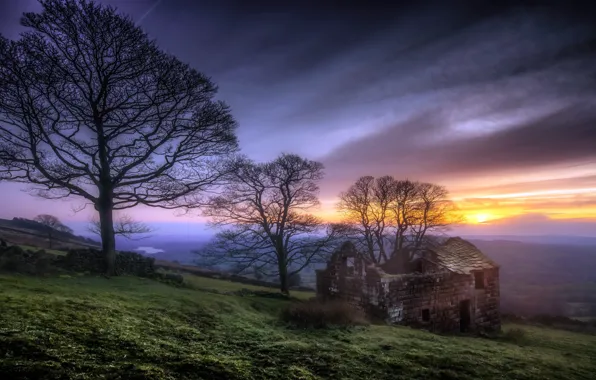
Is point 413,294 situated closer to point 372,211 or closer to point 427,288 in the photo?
point 427,288

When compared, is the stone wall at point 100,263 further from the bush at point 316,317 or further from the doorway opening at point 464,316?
the doorway opening at point 464,316

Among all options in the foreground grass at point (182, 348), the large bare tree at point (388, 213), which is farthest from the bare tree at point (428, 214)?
the foreground grass at point (182, 348)

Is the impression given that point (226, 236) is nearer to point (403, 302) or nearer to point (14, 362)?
point (403, 302)

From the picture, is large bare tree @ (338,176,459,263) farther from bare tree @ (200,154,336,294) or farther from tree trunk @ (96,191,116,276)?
tree trunk @ (96,191,116,276)

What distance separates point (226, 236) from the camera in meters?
23.6

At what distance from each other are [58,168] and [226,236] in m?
11.4

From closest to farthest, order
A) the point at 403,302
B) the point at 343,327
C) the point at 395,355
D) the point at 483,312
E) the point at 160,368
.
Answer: the point at 160,368
the point at 395,355
the point at 343,327
the point at 403,302
the point at 483,312

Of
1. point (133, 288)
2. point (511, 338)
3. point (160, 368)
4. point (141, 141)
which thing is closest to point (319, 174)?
point (141, 141)

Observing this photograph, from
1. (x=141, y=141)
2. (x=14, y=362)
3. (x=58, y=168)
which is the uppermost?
(x=141, y=141)

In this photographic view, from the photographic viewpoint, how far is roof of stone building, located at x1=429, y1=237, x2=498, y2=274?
22.1m

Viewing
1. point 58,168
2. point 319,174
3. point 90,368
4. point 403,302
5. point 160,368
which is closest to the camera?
point 90,368

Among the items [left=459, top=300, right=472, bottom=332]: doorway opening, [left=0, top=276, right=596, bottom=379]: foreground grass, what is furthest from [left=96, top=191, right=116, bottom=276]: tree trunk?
[left=459, top=300, right=472, bottom=332]: doorway opening

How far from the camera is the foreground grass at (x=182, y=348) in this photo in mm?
4684

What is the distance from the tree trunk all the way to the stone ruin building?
12955 millimetres
